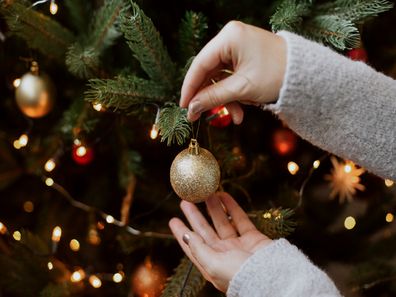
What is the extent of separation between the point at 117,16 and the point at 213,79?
0.17m

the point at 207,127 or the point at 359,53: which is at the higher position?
the point at 359,53

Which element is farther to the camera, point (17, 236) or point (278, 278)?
point (17, 236)

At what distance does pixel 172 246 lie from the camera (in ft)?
3.18

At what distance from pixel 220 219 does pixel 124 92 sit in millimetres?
261

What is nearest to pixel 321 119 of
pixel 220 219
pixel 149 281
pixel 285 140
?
pixel 220 219

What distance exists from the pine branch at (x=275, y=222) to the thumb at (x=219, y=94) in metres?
0.19

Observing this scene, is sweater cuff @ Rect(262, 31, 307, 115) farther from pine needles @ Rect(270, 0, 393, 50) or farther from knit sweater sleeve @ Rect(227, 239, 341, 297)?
knit sweater sleeve @ Rect(227, 239, 341, 297)

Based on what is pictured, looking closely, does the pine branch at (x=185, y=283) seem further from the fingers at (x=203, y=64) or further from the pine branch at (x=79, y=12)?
the pine branch at (x=79, y=12)

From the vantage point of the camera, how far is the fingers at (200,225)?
2.36 feet

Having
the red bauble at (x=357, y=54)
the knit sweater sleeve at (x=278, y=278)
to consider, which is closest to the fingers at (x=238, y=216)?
the knit sweater sleeve at (x=278, y=278)

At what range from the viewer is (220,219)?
28.9 inches

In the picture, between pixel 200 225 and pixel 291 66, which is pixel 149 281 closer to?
pixel 200 225

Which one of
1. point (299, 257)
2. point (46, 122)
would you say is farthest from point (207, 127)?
point (46, 122)

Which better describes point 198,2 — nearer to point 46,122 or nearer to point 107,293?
point 46,122
